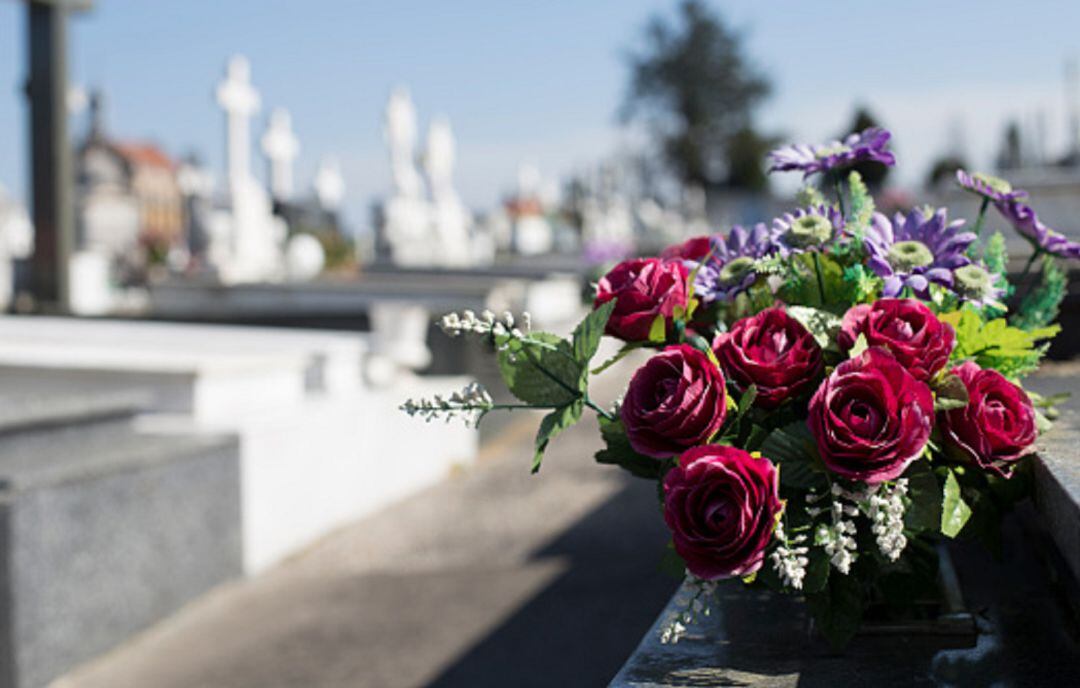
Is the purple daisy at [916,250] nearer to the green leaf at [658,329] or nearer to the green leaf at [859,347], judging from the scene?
the green leaf at [859,347]

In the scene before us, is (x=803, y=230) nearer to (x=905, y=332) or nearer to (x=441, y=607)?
(x=905, y=332)

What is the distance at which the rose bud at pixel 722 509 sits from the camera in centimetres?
148

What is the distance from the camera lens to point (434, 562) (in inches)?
236

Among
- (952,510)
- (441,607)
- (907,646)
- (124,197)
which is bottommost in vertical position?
(441,607)

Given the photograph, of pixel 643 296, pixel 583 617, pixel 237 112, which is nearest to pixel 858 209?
pixel 643 296

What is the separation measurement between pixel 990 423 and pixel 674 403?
41cm

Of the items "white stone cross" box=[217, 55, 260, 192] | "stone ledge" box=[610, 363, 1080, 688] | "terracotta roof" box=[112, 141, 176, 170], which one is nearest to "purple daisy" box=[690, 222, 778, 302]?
"stone ledge" box=[610, 363, 1080, 688]

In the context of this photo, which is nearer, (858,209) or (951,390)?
(951,390)

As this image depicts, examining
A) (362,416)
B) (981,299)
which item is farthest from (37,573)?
(981,299)

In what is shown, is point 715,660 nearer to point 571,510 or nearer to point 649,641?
point 649,641

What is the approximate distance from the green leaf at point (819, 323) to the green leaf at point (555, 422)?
31cm

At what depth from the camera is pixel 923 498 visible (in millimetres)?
1585

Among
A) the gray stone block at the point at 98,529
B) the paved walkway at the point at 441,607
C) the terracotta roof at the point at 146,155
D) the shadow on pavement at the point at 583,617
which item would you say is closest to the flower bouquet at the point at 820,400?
the shadow on pavement at the point at 583,617

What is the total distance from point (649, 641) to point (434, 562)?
427cm
